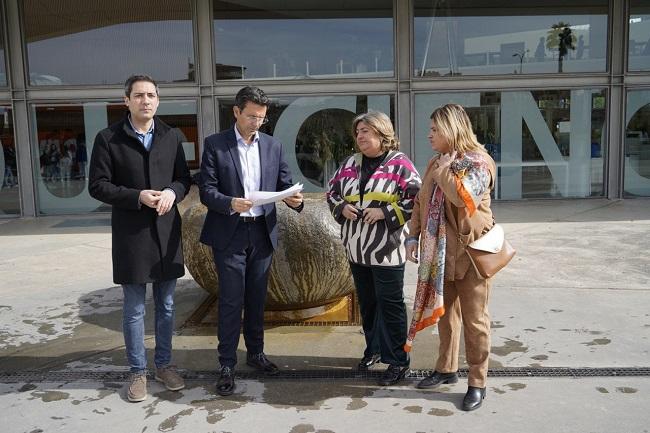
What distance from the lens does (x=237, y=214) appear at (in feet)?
12.6

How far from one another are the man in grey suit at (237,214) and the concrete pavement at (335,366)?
456 mm

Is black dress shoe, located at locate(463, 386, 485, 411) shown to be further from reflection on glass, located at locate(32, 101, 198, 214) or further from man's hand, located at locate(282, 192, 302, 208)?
reflection on glass, located at locate(32, 101, 198, 214)

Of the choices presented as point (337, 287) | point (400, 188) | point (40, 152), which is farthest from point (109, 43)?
point (400, 188)

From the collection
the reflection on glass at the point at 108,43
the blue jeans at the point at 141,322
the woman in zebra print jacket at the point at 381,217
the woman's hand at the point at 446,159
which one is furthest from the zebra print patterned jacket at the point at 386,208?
the reflection on glass at the point at 108,43

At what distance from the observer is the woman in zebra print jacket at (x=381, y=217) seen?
387cm

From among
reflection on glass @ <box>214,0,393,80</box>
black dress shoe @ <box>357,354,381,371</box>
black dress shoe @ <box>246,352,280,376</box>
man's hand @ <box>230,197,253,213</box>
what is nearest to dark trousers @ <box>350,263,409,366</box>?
black dress shoe @ <box>357,354,381,371</box>

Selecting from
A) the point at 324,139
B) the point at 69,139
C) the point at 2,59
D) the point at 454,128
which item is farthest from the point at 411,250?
the point at 2,59

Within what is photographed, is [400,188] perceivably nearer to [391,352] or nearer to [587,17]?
[391,352]

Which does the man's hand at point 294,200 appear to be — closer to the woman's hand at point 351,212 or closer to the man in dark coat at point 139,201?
the woman's hand at point 351,212

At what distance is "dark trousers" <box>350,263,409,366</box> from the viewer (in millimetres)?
3908

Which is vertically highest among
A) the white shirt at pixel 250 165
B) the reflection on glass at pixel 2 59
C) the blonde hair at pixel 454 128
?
the reflection on glass at pixel 2 59

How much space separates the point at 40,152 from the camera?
490 inches

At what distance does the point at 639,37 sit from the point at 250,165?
11354 millimetres

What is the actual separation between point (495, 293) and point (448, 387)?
2280 millimetres
